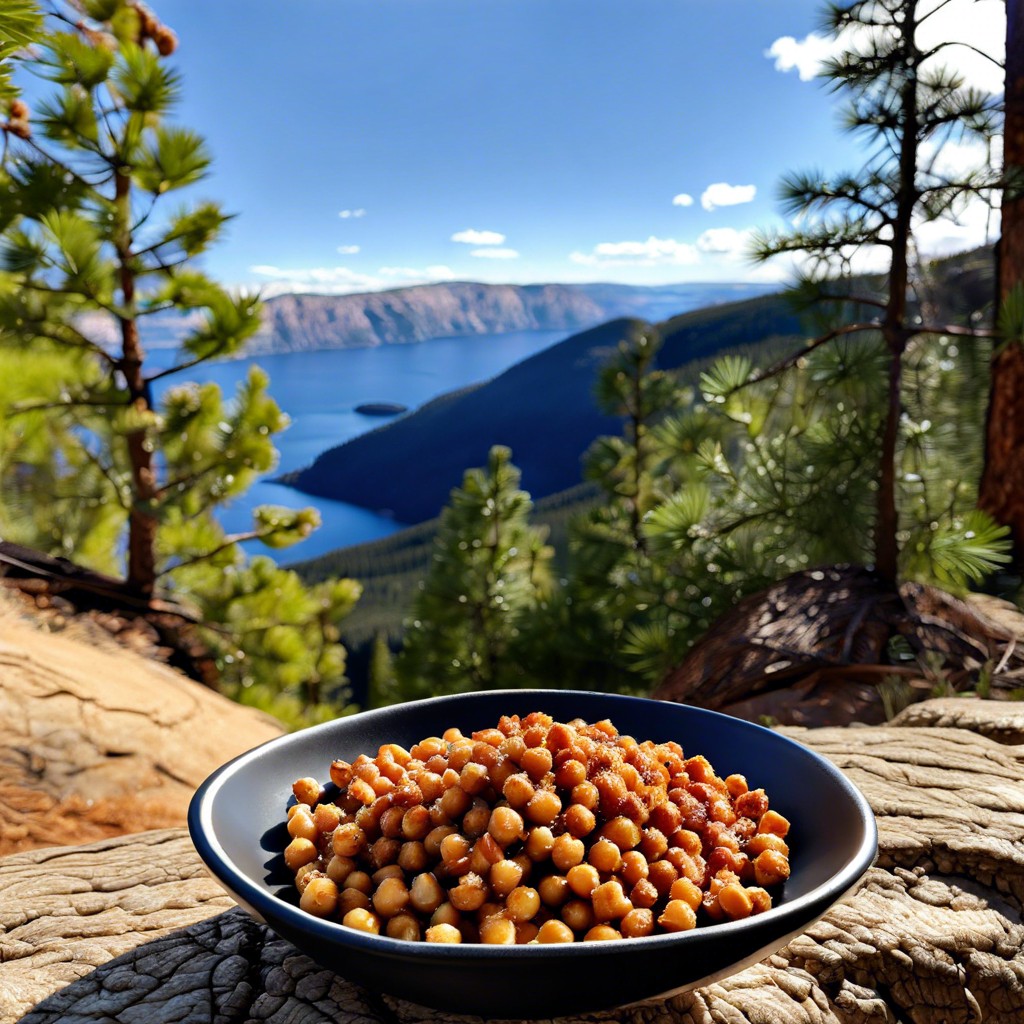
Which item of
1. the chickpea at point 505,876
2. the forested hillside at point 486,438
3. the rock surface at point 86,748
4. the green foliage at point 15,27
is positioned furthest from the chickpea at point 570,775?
the forested hillside at point 486,438

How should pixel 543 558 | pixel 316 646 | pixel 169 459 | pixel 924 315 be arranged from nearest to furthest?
pixel 924 315
pixel 169 459
pixel 316 646
pixel 543 558

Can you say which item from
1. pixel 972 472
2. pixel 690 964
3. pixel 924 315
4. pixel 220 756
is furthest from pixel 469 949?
pixel 972 472

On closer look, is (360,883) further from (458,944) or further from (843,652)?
(843,652)

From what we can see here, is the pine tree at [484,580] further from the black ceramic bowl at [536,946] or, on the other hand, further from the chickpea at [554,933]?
the chickpea at [554,933]

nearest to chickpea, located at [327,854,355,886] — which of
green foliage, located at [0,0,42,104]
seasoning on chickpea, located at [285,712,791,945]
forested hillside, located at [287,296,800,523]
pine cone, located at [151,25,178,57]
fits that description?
seasoning on chickpea, located at [285,712,791,945]

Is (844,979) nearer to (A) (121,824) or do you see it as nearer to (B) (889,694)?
(B) (889,694)

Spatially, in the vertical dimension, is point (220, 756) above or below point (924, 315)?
below
